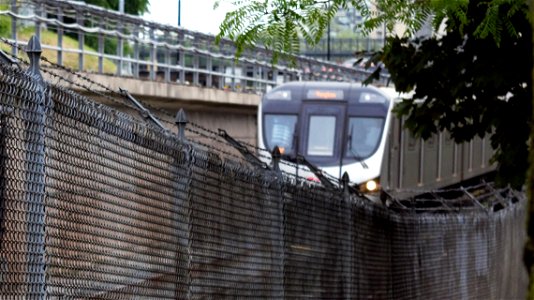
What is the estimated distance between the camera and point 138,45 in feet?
115

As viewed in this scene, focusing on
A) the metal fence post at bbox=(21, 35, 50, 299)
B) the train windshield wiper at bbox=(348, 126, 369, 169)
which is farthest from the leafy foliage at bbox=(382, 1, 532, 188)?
the train windshield wiper at bbox=(348, 126, 369, 169)

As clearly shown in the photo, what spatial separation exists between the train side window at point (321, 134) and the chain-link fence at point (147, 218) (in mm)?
17295

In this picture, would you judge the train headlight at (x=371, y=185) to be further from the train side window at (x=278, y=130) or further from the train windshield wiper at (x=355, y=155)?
the train side window at (x=278, y=130)

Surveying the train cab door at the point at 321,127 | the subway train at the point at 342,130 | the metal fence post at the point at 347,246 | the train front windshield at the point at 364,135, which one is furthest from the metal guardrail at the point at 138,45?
the metal fence post at the point at 347,246

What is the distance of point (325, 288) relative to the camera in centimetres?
1172

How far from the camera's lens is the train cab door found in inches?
1237

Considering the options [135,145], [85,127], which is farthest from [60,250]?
[135,145]

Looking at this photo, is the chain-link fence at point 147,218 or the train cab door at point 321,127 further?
the train cab door at point 321,127

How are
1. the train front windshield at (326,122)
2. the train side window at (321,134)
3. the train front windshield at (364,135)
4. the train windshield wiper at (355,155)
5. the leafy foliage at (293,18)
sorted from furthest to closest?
the train side window at (321,134) < the train front windshield at (326,122) < the train front windshield at (364,135) < the train windshield wiper at (355,155) < the leafy foliage at (293,18)

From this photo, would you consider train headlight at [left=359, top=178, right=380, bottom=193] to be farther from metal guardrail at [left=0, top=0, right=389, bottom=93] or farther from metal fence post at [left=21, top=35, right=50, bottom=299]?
metal fence post at [left=21, top=35, right=50, bottom=299]

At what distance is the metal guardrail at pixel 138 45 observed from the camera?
27.6 meters

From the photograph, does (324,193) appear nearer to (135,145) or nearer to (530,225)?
(135,145)

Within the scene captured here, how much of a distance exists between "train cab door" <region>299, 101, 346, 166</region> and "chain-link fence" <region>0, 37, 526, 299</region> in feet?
57.0

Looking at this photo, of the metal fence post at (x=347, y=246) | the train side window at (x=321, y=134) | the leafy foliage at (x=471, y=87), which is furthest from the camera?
the train side window at (x=321, y=134)
